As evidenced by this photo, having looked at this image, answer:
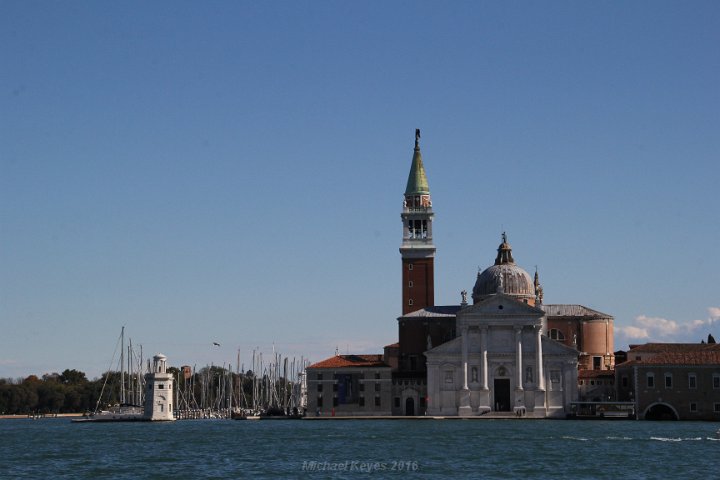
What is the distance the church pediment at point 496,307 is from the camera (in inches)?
3959

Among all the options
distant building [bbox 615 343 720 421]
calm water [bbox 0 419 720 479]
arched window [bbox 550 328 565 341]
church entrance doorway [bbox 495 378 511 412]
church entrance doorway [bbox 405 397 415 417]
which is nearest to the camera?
calm water [bbox 0 419 720 479]

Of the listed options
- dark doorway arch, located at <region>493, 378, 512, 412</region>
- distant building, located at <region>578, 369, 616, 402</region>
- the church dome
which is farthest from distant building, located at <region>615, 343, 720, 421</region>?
the church dome

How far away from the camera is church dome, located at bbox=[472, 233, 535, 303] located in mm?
105875

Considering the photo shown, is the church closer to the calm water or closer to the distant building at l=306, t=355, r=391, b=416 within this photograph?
the distant building at l=306, t=355, r=391, b=416

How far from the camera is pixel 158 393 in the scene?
10825 centimetres

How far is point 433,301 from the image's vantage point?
4402 inches

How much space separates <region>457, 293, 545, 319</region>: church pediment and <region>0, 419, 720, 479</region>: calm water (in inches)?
533

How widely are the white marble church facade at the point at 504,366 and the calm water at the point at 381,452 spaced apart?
10969 mm

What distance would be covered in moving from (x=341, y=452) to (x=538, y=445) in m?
10.6

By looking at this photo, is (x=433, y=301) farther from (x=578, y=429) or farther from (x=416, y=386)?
(x=578, y=429)

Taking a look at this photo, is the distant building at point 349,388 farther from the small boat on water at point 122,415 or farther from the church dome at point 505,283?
the small boat on water at point 122,415

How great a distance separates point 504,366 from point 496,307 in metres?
4.52

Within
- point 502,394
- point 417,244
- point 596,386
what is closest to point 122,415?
point 417,244

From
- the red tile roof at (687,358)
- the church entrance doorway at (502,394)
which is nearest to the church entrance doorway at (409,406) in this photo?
the church entrance doorway at (502,394)
